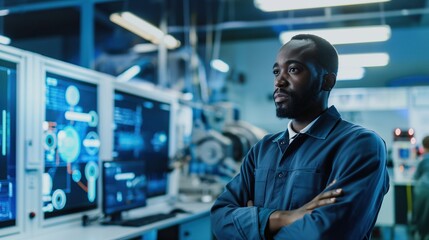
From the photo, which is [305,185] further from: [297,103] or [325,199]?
[297,103]

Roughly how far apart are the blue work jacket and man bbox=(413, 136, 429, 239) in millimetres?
4270

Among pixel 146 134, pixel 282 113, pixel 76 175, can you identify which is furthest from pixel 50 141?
pixel 282 113

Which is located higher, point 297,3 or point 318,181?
point 297,3

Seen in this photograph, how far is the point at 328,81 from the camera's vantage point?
1731mm

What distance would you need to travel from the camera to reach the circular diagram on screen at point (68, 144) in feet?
9.11

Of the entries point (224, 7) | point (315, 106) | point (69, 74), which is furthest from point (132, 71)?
point (315, 106)

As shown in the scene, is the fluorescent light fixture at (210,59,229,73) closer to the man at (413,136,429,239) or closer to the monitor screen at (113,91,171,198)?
the man at (413,136,429,239)

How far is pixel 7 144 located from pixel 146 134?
1558 mm

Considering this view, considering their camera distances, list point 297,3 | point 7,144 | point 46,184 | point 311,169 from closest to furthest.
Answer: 1. point 311,169
2. point 7,144
3. point 46,184
4. point 297,3

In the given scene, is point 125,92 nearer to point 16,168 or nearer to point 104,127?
point 104,127

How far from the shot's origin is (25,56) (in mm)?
2496

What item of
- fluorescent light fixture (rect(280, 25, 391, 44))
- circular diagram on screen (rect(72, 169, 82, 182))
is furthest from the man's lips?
fluorescent light fixture (rect(280, 25, 391, 44))

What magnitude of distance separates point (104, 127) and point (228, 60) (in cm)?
727

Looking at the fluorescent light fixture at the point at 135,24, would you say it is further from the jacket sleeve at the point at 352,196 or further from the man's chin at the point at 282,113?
the jacket sleeve at the point at 352,196
